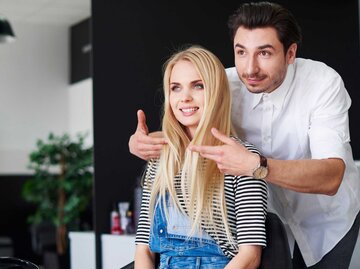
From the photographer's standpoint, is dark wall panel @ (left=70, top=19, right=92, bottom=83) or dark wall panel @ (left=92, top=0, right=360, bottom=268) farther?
dark wall panel @ (left=70, top=19, right=92, bottom=83)

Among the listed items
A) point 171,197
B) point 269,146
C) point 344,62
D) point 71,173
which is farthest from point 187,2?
point 71,173

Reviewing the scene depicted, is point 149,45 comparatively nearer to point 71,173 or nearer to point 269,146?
point 269,146

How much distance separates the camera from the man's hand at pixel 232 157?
1.95 meters

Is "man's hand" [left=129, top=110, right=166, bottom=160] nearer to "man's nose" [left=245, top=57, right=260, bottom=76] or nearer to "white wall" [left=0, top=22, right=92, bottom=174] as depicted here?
"man's nose" [left=245, top=57, right=260, bottom=76]

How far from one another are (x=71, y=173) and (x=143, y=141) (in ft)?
19.1

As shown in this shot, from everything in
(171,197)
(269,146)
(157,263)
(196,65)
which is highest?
(196,65)

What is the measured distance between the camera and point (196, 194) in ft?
7.02

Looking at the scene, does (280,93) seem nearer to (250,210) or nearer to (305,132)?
(305,132)

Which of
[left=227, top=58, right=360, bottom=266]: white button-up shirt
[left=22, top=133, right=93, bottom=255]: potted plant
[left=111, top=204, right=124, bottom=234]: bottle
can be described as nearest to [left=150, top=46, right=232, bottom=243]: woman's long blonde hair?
[left=227, top=58, right=360, bottom=266]: white button-up shirt

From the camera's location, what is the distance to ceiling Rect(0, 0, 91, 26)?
8.27 meters

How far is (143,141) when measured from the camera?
7.49ft

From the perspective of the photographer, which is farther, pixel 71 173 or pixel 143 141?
pixel 71 173

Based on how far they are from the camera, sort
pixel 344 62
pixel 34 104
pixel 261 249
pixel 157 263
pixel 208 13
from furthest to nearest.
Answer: pixel 34 104
pixel 208 13
pixel 344 62
pixel 157 263
pixel 261 249

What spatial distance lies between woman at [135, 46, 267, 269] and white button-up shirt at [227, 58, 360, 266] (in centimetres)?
23
